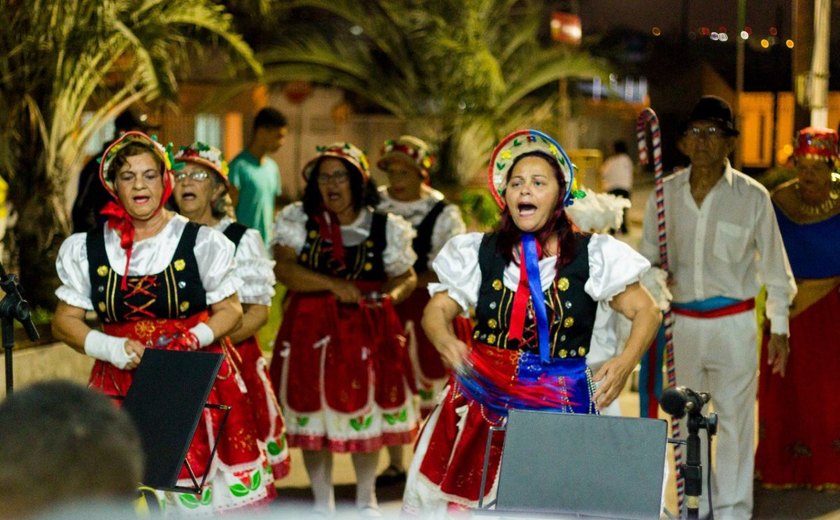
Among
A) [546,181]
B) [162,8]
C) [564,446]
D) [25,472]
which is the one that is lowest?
[564,446]

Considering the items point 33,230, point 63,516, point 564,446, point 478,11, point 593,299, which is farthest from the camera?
point 478,11

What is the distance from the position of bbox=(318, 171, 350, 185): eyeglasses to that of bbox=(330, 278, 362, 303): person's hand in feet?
1.70

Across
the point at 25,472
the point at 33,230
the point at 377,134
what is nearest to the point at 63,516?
the point at 25,472

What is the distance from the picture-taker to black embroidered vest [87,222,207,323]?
5598mm

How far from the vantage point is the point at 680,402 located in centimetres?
414

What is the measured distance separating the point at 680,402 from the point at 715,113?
3045mm

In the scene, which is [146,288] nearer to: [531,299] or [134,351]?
[134,351]

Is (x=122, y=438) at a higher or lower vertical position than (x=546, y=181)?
lower

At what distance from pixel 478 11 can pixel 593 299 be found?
10.8 m

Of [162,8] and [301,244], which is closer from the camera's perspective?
[301,244]

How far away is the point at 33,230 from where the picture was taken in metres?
9.55

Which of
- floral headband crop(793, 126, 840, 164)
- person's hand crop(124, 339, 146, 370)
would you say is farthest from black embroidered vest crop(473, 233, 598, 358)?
floral headband crop(793, 126, 840, 164)

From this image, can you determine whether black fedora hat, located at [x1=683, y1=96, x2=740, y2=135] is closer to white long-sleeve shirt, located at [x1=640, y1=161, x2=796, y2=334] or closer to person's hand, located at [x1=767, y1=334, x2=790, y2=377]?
white long-sleeve shirt, located at [x1=640, y1=161, x2=796, y2=334]

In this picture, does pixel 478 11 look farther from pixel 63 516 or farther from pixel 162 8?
pixel 63 516
